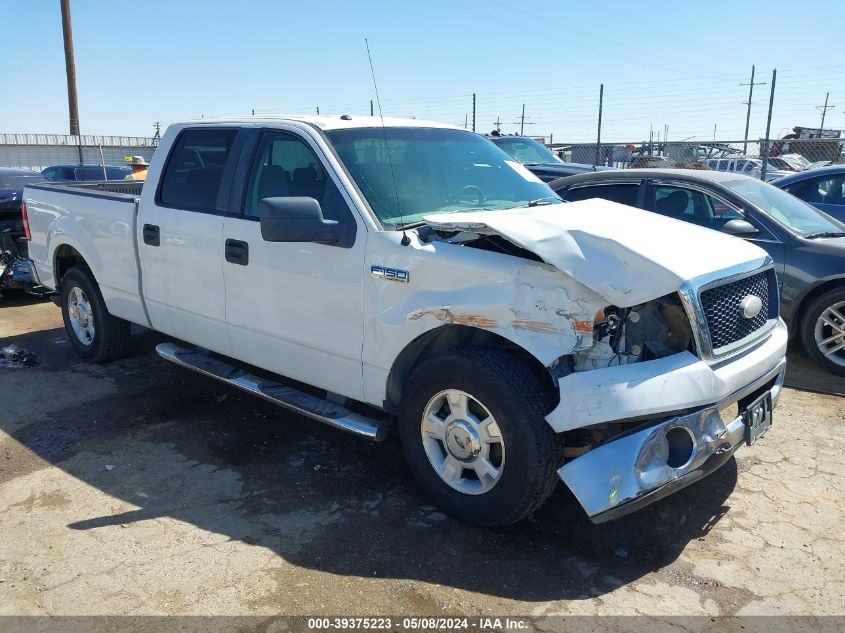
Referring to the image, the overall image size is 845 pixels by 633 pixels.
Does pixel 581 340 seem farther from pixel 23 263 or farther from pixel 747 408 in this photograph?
pixel 23 263

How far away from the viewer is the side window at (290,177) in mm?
3883

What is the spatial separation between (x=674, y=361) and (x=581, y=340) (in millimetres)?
435

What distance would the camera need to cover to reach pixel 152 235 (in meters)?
4.95

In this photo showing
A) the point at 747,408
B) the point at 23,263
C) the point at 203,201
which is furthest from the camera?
the point at 23,263

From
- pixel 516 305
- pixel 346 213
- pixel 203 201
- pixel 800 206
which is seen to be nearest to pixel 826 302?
pixel 800 206

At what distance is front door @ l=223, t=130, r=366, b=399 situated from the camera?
381cm

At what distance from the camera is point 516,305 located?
318 centimetres

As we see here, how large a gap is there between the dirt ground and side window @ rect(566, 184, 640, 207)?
269cm

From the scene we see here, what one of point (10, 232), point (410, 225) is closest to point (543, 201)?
point (410, 225)

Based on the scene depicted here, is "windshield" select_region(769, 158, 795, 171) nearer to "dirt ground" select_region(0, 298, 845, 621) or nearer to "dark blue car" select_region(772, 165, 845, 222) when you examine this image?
"dark blue car" select_region(772, 165, 845, 222)

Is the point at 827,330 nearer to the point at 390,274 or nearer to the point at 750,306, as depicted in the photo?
the point at 750,306

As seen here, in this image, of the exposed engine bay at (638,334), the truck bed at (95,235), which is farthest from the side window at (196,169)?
the exposed engine bay at (638,334)

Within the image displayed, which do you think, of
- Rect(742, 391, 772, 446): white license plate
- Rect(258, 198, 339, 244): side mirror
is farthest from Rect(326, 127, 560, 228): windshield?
Rect(742, 391, 772, 446): white license plate

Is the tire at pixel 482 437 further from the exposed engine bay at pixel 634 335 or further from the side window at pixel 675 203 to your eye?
the side window at pixel 675 203
